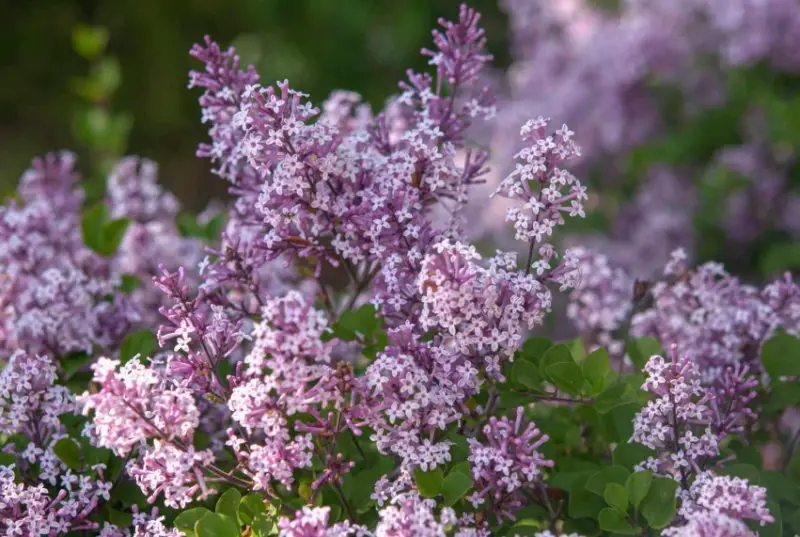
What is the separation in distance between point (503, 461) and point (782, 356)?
1.96ft

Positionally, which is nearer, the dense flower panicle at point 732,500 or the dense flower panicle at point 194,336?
the dense flower panicle at point 732,500

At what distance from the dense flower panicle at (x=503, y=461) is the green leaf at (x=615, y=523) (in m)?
0.11

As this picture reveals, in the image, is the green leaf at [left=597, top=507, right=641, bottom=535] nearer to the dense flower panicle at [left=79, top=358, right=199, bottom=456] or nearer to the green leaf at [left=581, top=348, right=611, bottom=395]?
the green leaf at [left=581, top=348, right=611, bottom=395]

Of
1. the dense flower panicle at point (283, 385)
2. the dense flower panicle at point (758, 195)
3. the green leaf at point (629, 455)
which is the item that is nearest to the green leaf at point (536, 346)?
the green leaf at point (629, 455)

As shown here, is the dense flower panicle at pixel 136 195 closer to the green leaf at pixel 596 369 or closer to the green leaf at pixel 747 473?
the green leaf at pixel 596 369

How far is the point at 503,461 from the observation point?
1149 millimetres

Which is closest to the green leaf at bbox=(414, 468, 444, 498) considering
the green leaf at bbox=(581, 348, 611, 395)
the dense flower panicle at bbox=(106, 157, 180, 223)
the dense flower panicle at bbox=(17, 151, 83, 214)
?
the green leaf at bbox=(581, 348, 611, 395)

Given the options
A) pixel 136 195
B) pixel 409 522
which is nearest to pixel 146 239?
pixel 136 195

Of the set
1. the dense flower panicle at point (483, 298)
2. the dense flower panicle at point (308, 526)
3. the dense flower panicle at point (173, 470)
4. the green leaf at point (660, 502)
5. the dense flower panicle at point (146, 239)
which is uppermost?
the dense flower panicle at point (146, 239)

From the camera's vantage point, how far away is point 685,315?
5.53ft

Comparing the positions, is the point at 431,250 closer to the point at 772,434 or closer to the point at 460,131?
the point at 460,131

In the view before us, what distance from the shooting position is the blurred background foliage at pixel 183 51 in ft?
20.1

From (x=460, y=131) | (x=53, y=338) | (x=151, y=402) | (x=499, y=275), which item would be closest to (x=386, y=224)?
(x=499, y=275)

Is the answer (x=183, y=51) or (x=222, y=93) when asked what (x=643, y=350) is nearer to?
(x=222, y=93)
